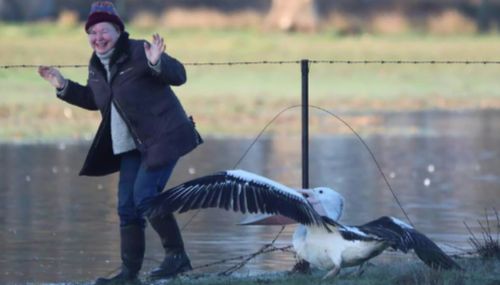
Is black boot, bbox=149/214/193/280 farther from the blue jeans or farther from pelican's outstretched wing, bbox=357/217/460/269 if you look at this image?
pelican's outstretched wing, bbox=357/217/460/269

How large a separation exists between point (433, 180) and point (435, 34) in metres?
30.6

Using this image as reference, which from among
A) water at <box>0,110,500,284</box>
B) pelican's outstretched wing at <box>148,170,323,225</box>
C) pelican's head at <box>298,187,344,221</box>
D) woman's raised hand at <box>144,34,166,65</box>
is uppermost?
woman's raised hand at <box>144,34,166,65</box>

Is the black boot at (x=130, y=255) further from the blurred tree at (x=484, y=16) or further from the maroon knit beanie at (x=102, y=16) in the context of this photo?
the blurred tree at (x=484, y=16)

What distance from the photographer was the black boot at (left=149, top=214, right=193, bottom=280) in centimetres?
962

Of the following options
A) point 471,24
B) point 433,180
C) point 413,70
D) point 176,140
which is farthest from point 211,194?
point 471,24

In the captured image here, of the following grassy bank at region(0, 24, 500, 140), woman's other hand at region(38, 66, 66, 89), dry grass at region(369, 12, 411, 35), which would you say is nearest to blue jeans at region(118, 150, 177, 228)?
woman's other hand at region(38, 66, 66, 89)

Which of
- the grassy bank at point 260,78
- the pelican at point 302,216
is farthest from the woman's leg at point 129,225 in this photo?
the grassy bank at point 260,78

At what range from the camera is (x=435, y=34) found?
4741 cm

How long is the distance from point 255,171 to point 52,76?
27.5 ft

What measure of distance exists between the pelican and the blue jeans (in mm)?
165

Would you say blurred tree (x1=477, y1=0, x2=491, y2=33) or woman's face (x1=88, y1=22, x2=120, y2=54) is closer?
woman's face (x1=88, y1=22, x2=120, y2=54)

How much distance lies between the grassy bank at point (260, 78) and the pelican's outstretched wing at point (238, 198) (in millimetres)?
13391

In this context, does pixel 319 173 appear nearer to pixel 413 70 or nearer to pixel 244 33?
pixel 413 70

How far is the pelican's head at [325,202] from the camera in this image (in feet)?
30.6
